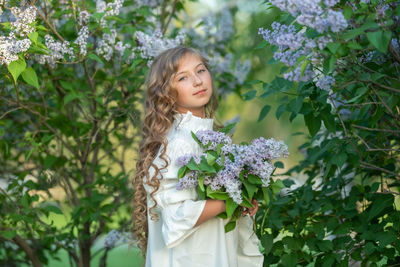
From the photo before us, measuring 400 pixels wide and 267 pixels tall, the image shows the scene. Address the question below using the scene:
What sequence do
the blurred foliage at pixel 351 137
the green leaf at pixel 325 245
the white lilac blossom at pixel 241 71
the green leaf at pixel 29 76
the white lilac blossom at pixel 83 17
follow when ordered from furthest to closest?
the white lilac blossom at pixel 241 71 < the white lilac blossom at pixel 83 17 < the green leaf at pixel 325 245 < the green leaf at pixel 29 76 < the blurred foliage at pixel 351 137

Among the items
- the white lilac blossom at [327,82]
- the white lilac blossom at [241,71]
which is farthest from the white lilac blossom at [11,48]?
the white lilac blossom at [241,71]

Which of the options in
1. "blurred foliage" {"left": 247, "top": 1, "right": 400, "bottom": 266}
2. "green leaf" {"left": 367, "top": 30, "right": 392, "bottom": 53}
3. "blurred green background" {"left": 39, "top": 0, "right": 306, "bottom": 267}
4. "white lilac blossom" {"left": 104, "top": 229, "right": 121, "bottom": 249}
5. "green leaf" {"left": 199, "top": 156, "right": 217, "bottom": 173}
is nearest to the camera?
"green leaf" {"left": 367, "top": 30, "right": 392, "bottom": 53}

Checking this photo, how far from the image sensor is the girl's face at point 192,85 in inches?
106

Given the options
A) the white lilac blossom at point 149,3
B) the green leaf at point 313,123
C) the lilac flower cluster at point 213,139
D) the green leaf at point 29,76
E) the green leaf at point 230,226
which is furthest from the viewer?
the white lilac blossom at point 149,3

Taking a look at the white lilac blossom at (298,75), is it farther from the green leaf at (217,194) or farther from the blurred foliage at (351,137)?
the green leaf at (217,194)

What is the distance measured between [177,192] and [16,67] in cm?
97

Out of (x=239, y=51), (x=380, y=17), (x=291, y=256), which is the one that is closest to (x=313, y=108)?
(x=380, y=17)

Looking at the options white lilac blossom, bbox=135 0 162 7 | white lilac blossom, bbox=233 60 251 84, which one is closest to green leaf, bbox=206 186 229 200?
white lilac blossom, bbox=135 0 162 7

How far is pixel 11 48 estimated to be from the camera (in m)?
2.52

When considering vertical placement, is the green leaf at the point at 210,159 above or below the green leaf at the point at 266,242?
above

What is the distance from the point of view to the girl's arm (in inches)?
91.1

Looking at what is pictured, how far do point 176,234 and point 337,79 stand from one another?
3.14 ft

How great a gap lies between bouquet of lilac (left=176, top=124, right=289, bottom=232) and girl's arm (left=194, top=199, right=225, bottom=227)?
0.03 metres

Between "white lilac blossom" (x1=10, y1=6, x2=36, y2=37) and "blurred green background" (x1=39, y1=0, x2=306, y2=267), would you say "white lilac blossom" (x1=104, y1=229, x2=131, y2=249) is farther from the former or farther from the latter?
"blurred green background" (x1=39, y1=0, x2=306, y2=267)
